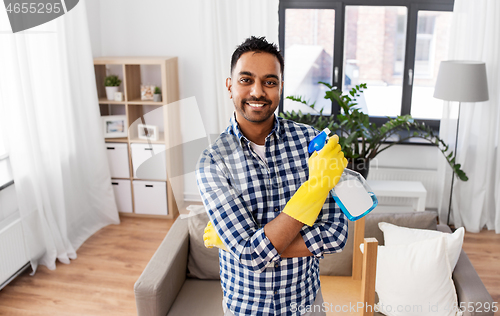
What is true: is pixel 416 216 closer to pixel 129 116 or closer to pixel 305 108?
pixel 305 108

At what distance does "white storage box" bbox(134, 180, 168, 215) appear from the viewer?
3791mm

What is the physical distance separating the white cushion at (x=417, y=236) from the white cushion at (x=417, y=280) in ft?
0.16

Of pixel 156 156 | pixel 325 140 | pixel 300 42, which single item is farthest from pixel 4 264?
pixel 300 42

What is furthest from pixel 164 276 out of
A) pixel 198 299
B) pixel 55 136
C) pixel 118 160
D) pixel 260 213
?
pixel 118 160

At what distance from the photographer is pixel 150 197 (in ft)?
12.5

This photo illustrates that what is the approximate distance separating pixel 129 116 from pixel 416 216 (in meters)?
2.42

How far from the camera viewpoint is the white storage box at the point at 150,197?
3791mm

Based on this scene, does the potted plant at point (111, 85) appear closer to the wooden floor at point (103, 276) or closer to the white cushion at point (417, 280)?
the wooden floor at point (103, 276)

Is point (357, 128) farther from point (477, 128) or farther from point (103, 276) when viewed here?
point (103, 276)

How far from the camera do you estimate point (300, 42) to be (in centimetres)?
386

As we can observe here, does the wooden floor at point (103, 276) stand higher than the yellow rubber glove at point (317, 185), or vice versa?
the yellow rubber glove at point (317, 185)

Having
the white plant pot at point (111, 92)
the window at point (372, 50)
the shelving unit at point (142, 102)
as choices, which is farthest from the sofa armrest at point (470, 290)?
the white plant pot at point (111, 92)

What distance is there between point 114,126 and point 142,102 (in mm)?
342

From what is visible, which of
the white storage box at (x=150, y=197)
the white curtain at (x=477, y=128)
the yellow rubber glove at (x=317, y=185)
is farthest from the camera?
the white storage box at (x=150, y=197)
